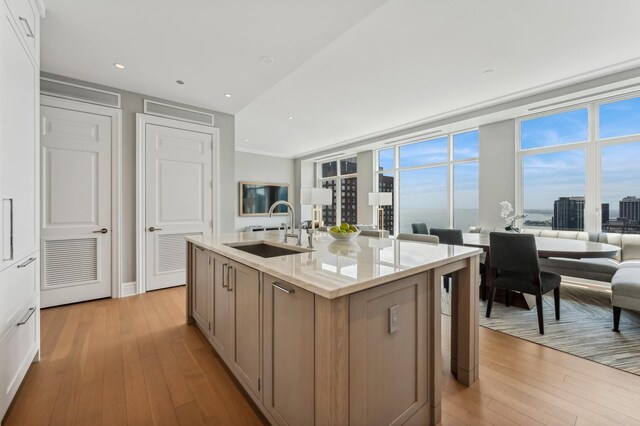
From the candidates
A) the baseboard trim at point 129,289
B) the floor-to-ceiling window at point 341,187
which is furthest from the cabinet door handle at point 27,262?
the floor-to-ceiling window at point 341,187

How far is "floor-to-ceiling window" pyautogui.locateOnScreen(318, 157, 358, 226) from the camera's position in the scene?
8133 mm

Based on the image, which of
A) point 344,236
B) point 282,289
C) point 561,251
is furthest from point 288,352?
point 561,251

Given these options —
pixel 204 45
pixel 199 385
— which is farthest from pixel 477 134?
pixel 199 385

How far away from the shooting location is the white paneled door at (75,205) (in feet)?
10.3

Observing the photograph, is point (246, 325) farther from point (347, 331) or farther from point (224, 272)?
point (347, 331)

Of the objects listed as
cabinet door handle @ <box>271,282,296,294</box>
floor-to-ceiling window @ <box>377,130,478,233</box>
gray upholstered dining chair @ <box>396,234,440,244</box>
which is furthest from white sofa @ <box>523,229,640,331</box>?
cabinet door handle @ <box>271,282,296,294</box>

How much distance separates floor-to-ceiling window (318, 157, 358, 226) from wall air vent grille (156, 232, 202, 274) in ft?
15.9

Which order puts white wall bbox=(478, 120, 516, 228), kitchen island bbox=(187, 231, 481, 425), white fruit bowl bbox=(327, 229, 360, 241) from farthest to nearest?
white wall bbox=(478, 120, 516, 228) < white fruit bowl bbox=(327, 229, 360, 241) < kitchen island bbox=(187, 231, 481, 425)

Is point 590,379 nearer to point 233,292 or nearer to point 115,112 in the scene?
point 233,292

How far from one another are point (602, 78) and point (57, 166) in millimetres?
6593

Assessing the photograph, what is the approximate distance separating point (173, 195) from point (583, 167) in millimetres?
6044

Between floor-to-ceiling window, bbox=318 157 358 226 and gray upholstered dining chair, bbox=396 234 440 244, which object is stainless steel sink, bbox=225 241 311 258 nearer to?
gray upholstered dining chair, bbox=396 234 440 244

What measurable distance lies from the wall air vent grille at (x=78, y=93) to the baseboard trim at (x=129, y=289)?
2.26m

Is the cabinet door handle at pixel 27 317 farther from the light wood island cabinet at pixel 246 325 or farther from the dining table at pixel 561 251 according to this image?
the dining table at pixel 561 251
